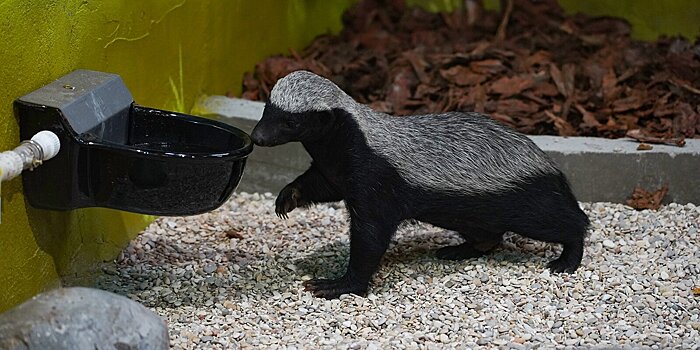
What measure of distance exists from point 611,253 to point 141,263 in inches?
95.8

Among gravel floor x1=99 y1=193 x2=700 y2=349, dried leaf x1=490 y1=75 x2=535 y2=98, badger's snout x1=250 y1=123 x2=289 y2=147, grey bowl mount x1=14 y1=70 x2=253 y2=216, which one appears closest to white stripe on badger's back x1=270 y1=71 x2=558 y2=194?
badger's snout x1=250 y1=123 x2=289 y2=147

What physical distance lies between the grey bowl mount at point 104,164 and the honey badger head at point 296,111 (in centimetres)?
12

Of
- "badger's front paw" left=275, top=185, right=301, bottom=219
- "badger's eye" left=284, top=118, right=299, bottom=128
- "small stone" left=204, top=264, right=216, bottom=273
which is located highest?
"badger's eye" left=284, top=118, right=299, bottom=128

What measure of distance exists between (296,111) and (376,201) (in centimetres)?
58

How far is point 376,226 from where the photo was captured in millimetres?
4980

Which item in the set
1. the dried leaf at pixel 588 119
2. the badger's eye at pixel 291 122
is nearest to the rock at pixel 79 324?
the badger's eye at pixel 291 122

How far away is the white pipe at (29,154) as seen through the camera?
391 centimetres

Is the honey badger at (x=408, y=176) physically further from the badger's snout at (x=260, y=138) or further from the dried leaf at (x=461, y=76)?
the dried leaf at (x=461, y=76)

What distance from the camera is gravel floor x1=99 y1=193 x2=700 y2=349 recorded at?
462 centimetres

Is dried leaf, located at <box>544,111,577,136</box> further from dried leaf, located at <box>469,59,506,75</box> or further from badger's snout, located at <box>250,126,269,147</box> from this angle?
badger's snout, located at <box>250,126,269,147</box>

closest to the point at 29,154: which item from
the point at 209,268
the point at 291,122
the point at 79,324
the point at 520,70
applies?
the point at 79,324

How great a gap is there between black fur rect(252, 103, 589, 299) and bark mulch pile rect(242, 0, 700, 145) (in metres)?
1.31

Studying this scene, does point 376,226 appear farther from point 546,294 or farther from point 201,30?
point 201,30

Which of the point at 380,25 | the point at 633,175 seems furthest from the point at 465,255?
the point at 380,25
